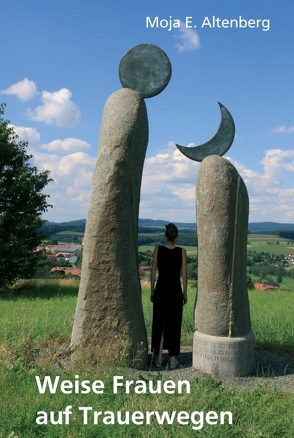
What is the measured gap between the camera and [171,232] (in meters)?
6.33

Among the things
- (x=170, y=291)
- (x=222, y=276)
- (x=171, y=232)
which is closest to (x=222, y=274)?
(x=222, y=276)

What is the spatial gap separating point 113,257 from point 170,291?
104cm

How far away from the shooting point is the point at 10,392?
191 inches

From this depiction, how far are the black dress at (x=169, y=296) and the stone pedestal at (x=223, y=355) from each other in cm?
47

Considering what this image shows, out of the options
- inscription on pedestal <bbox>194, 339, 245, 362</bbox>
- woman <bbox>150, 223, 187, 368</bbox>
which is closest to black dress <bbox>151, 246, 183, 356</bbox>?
woman <bbox>150, 223, 187, 368</bbox>

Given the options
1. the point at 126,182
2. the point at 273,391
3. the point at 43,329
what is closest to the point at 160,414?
the point at 273,391

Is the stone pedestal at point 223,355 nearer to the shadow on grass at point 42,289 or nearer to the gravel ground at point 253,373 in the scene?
the gravel ground at point 253,373

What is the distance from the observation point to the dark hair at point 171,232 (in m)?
6.34

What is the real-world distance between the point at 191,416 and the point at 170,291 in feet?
7.18

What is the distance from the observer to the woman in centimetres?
638

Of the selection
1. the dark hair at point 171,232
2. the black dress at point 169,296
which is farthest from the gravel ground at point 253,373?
the dark hair at point 171,232

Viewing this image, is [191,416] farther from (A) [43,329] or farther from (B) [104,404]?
(A) [43,329]

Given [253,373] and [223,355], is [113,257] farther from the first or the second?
[253,373]

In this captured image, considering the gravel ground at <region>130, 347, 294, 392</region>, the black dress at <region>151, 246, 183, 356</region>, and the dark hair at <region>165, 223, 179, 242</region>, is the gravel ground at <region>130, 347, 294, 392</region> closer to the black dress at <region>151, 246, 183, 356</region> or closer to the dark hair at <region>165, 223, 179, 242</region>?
the black dress at <region>151, 246, 183, 356</region>
